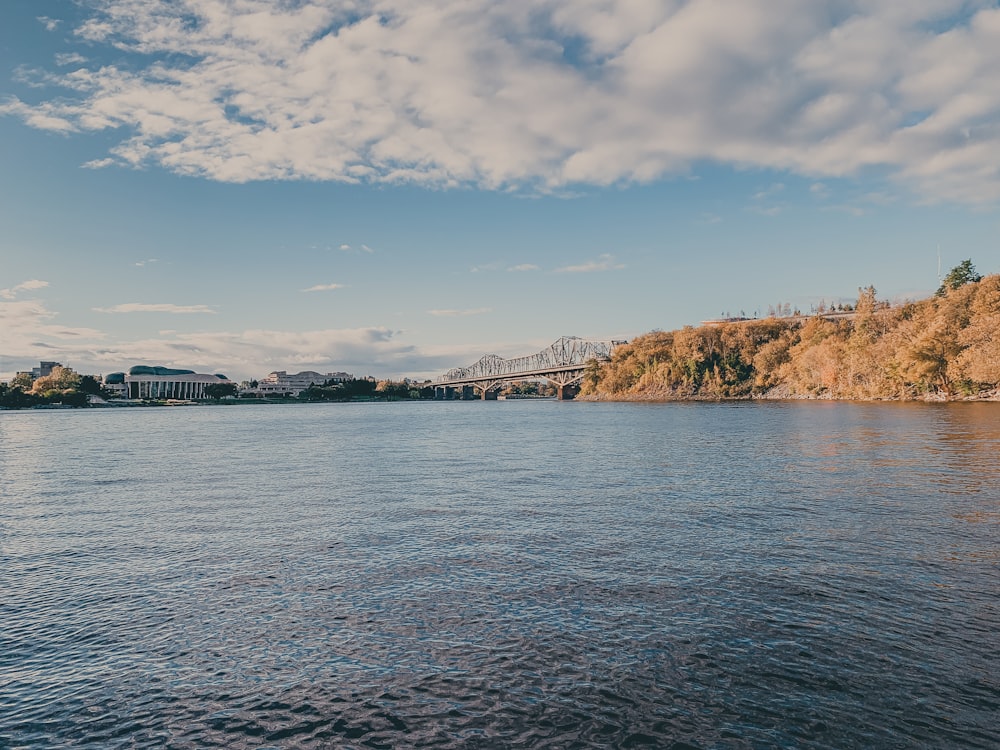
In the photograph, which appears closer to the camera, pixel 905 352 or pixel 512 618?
pixel 512 618

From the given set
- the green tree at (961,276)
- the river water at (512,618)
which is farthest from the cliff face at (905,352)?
the river water at (512,618)

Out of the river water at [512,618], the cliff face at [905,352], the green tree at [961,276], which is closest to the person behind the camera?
the river water at [512,618]

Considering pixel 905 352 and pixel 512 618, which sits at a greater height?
pixel 905 352

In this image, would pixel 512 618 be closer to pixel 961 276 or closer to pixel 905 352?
pixel 905 352

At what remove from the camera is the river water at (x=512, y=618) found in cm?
945

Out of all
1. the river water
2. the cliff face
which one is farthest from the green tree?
the river water

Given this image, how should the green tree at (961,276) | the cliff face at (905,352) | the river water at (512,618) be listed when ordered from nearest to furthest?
the river water at (512,618), the cliff face at (905,352), the green tree at (961,276)

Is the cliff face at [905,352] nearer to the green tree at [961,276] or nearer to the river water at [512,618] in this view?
the green tree at [961,276]

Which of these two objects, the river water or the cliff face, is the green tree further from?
the river water

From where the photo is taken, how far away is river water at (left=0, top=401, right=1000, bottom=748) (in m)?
9.45

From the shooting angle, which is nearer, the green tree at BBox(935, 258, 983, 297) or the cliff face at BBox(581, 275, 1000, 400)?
the cliff face at BBox(581, 275, 1000, 400)

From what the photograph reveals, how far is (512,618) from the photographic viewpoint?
13.4 metres

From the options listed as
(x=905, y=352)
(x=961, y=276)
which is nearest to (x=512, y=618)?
(x=905, y=352)

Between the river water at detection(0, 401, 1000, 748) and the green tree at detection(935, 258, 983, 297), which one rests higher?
the green tree at detection(935, 258, 983, 297)
